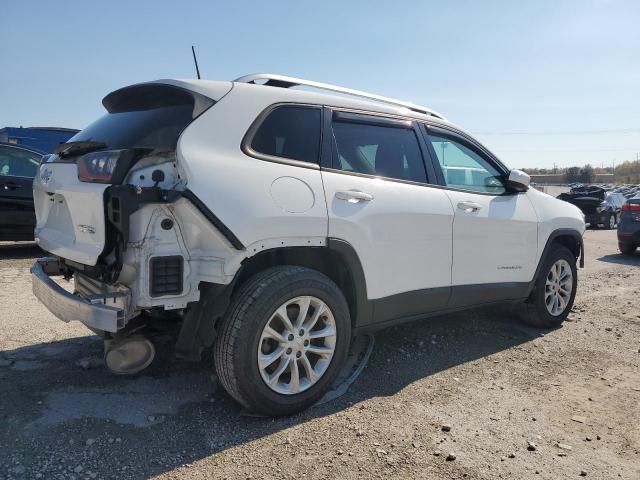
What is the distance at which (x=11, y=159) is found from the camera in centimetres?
772

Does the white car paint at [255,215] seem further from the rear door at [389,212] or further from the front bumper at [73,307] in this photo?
the front bumper at [73,307]

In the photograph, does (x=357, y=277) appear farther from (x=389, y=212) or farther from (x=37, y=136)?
(x=37, y=136)

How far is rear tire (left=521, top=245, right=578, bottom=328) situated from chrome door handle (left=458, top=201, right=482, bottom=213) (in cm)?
124

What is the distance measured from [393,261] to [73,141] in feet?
7.55

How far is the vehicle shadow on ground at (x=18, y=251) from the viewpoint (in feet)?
26.2

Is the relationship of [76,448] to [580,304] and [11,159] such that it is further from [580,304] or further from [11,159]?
[11,159]

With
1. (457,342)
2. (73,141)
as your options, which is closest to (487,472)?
(457,342)

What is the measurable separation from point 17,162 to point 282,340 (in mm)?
6692

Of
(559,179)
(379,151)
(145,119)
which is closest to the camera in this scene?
(145,119)

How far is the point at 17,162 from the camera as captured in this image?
776cm

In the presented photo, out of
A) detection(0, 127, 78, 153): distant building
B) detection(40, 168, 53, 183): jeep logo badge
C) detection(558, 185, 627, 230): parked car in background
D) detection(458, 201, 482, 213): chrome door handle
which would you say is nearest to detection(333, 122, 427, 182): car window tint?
detection(458, 201, 482, 213): chrome door handle

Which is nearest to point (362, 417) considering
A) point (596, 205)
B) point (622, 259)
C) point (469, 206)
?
point (469, 206)

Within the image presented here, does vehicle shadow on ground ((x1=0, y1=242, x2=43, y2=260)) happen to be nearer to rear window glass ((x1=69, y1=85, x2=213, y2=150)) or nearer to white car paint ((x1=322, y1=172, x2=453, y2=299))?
rear window glass ((x1=69, y1=85, x2=213, y2=150))

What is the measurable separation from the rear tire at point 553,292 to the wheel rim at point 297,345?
2619mm
